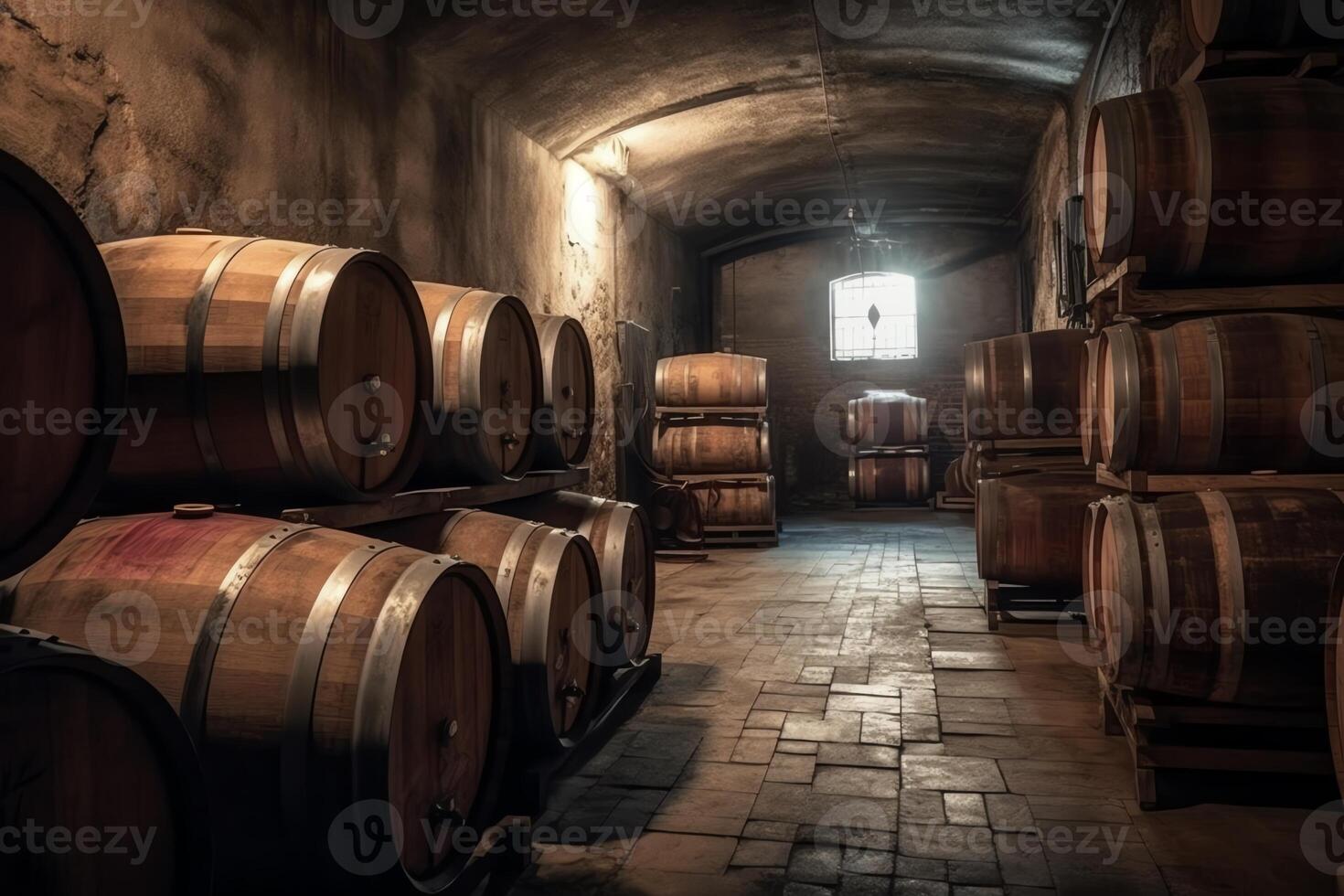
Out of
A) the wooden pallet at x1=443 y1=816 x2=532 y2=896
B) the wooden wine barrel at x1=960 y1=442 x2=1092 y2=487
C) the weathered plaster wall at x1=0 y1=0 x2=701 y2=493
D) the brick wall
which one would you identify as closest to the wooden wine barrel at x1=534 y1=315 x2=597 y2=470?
the weathered plaster wall at x1=0 y1=0 x2=701 y2=493

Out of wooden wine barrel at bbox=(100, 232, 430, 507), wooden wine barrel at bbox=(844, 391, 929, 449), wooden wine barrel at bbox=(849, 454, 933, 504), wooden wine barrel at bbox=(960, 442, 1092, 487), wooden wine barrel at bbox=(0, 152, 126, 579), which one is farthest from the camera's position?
wooden wine barrel at bbox=(849, 454, 933, 504)

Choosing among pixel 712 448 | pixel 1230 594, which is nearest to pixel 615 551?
pixel 1230 594

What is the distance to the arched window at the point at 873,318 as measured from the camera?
16047 mm

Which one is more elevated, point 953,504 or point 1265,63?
point 1265,63

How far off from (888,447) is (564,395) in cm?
929

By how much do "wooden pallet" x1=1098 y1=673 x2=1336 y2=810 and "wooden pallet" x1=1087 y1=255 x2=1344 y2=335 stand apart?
1.34 meters

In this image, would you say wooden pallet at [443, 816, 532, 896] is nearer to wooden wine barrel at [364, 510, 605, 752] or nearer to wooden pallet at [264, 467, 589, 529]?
wooden wine barrel at [364, 510, 605, 752]

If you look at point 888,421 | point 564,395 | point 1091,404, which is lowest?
point 888,421

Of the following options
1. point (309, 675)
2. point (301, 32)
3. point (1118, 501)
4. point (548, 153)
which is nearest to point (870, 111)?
point (548, 153)

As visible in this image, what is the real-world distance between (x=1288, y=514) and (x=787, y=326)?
1326cm

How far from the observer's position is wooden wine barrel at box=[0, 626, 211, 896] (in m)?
1.44

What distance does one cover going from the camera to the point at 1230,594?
308cm

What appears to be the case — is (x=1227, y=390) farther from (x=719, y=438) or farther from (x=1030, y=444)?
(x=719, y=438)

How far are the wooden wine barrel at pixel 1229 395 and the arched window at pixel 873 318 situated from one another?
12532 mm
